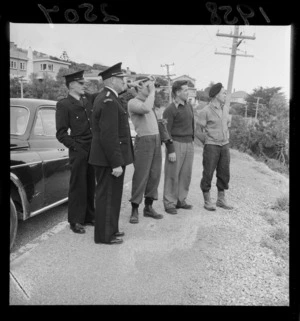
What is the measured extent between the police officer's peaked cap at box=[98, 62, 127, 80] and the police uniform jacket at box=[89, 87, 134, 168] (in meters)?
0.14

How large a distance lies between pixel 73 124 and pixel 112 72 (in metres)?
0.72

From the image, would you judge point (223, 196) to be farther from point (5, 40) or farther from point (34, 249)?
point (5, 40)

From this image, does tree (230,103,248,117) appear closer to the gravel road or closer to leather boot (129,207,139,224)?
the gravel road

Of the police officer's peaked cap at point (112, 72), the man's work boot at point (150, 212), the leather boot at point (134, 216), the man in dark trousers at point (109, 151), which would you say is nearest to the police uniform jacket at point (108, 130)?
the man in dark trousers at point (109, 151)

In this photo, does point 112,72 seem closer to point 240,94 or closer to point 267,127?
point 240,94

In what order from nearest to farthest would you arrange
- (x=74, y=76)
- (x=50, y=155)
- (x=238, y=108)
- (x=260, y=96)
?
(x=260, y=96)
(x=74, y=76)
(x=238, y=108)
(x=50, y=155)

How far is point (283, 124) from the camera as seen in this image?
275cm

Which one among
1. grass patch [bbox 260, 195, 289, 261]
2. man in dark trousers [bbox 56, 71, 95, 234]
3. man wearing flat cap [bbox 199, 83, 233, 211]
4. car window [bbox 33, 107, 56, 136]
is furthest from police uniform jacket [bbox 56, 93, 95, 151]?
grass patch [bbox 260, 195, 289, 261]

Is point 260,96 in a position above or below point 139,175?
above

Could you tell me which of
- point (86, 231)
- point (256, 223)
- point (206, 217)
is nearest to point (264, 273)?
point (256, 223)

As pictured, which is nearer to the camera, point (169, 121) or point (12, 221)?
point (12, 221)

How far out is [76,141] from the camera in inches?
140
